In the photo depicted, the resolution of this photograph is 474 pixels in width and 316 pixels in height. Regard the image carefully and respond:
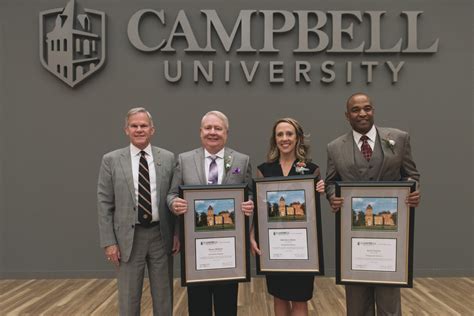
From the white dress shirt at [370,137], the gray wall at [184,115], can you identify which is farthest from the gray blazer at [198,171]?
the gray wall at [184,115]

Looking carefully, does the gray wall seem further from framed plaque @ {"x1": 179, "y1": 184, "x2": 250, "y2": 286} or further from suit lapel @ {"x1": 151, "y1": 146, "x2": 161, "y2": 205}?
framed plaque @ {"x1": 179, "y1": 184, "x2": 250, "y2": 286}

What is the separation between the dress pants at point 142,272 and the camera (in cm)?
238

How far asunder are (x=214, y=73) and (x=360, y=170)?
2.54m

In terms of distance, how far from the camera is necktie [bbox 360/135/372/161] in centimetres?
227

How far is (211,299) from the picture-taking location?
232cm

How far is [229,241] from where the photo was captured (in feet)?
7.34

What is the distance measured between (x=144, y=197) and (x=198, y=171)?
0.38 metres

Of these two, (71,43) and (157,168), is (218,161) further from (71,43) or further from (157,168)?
(71,43)

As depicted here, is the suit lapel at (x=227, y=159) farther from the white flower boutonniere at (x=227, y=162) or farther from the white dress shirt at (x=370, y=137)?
the white dress shirt at (x=370, y=137)

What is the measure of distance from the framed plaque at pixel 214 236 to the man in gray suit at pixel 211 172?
0.12 meters

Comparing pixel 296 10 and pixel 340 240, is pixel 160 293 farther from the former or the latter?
pixel 296 10

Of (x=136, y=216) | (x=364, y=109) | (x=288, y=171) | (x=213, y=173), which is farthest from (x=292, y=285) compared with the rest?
(x=364, y=109)

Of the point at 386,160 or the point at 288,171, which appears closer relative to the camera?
the point at 386,160

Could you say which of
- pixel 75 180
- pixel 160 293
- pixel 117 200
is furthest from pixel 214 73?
pixel 160 293
